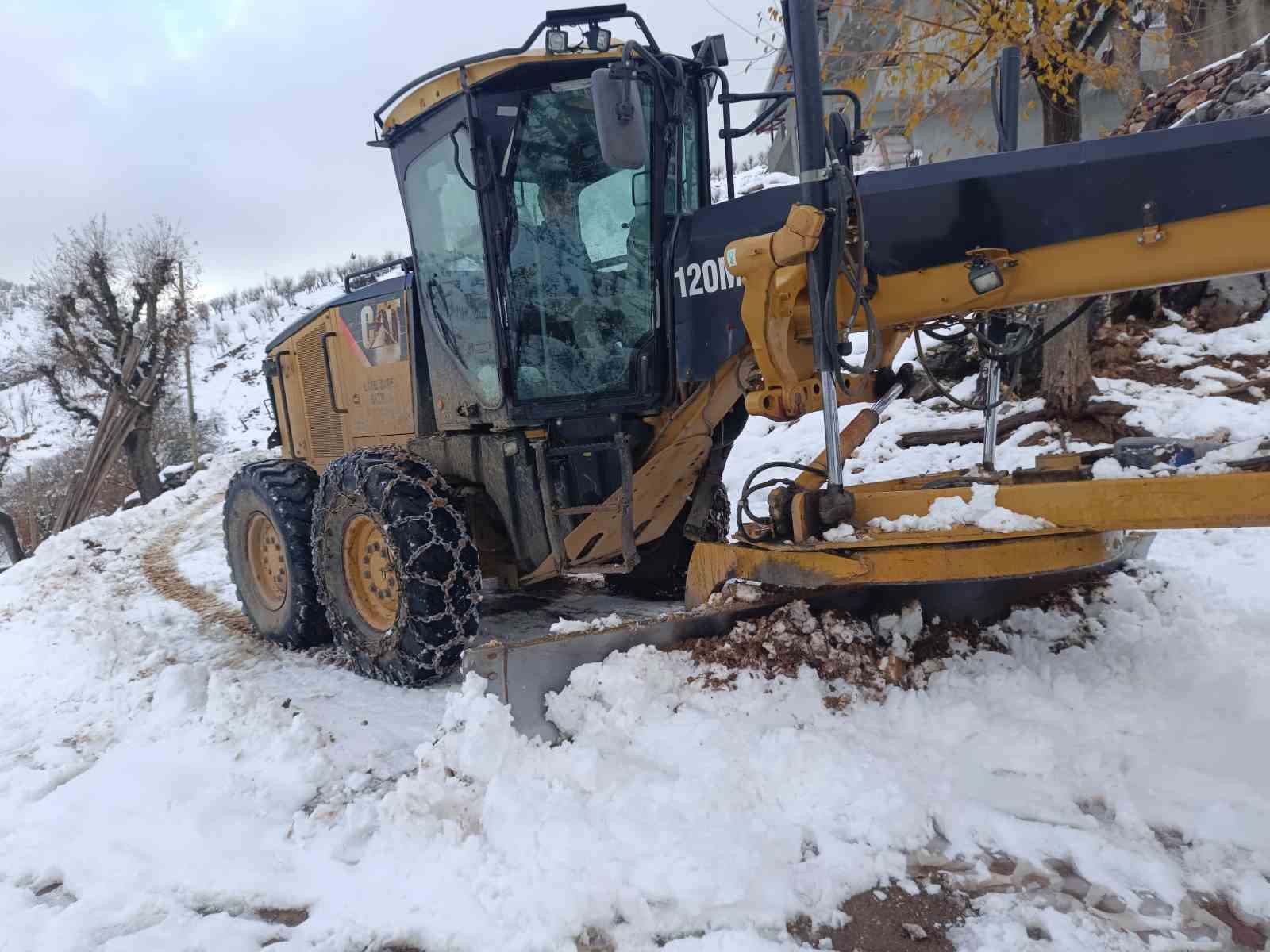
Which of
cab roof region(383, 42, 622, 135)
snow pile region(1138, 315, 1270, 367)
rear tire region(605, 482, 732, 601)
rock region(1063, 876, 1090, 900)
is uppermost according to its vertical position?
cab roof region(383, 42, 622, 135)

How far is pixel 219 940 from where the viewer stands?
233 cm

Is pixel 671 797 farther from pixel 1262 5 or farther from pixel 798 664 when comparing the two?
pixel 1262 5

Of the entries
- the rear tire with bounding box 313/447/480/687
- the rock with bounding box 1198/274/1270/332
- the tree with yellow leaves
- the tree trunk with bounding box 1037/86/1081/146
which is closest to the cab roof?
the rear tire with bounding box 313/447/480/687

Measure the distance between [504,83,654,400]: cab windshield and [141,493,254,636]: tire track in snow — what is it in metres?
3.08

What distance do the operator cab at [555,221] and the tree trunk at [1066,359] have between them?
168 inches

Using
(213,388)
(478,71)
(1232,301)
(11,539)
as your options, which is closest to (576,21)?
(478,71)

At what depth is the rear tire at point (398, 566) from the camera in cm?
394

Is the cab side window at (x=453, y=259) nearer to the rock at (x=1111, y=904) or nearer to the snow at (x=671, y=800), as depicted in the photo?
the snow at (x=671, y=800)

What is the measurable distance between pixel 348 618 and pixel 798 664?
2498 millimetres

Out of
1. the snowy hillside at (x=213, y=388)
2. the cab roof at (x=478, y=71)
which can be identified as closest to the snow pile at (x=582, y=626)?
the cab roof at (x=478, y=71)

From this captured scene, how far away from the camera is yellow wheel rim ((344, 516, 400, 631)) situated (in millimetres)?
4383

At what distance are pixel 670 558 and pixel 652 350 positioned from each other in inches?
61.5

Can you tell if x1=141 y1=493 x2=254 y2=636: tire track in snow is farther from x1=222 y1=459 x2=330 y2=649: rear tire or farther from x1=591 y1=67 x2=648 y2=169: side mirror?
x1=591 y1=67 x2=648 y2=169: side mirror

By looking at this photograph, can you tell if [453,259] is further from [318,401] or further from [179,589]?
[179,589]
